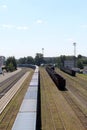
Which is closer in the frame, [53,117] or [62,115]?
[53,117]

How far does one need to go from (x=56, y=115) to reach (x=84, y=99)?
1022 centimetres

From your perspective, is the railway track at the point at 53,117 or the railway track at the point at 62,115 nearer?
the railway track at the point at 53,117

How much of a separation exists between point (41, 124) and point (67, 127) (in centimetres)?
189

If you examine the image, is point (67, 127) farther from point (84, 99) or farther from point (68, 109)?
point (84, 99)

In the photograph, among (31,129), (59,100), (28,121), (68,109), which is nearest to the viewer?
(31,129)

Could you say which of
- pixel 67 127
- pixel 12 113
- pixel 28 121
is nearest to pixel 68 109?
pixel 12 113

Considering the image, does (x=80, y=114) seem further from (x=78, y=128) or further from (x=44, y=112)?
(x=78, y=128)

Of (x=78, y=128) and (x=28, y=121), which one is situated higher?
(x=28, y=121)

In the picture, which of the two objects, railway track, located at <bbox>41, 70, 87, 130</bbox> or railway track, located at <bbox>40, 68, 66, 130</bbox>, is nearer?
railway track, located at <bbox>40, 68, 66, 130</bbox>

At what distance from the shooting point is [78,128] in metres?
21.0

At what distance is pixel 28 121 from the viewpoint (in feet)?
55.8

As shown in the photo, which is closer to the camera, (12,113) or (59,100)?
(12,113)

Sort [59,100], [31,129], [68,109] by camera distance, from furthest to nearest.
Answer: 1. [59,100]
2. [68,109]
3. [31,129]

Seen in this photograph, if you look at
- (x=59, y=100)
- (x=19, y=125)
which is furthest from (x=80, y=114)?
(x=19, y=125)
